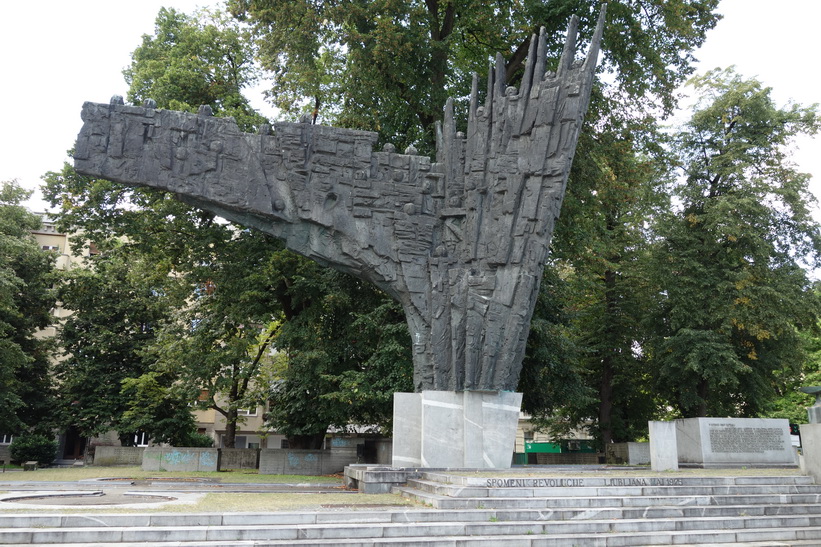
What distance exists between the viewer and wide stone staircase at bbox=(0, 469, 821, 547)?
25.8 ft

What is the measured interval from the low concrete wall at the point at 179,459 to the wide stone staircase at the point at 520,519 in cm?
1242

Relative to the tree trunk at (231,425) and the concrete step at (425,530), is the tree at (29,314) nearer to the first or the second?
the tree trunk at (231,425)

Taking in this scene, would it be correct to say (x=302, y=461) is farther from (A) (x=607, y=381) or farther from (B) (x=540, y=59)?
(B) (x=540, y=59)

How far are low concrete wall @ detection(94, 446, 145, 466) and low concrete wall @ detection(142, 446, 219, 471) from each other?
413 centimetres

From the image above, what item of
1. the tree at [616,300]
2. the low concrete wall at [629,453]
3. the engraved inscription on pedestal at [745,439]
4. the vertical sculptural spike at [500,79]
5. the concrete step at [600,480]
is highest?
the vertical sculptural spike at [500,79]

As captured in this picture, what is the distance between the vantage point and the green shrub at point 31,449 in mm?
27297

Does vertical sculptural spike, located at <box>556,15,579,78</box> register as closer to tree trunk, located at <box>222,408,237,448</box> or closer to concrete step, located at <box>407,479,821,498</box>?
concrete step, located at <box>407,479,821,498</box>

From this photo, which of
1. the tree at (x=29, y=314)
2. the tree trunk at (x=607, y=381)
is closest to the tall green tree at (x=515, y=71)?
the tree trunk at (x=607, y=381)

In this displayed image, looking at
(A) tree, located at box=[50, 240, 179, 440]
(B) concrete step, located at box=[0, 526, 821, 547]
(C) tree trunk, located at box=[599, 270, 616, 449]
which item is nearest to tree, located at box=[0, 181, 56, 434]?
(A) tree, located at box=[50, 240, 179, 440]

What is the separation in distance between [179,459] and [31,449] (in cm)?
912

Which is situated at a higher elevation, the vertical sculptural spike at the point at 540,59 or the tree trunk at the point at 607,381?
the vertical sculptural spike at the point at 540,59

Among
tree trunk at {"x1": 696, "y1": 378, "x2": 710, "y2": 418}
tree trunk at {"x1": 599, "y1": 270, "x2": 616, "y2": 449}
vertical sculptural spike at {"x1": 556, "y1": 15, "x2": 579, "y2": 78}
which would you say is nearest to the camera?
vertical sculptural spike at {"x1": 556, "y1": 15, "x2": 579, "y2": 78}

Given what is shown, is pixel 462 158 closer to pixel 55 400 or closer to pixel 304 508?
pixel 304 508

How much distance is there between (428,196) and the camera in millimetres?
14969
